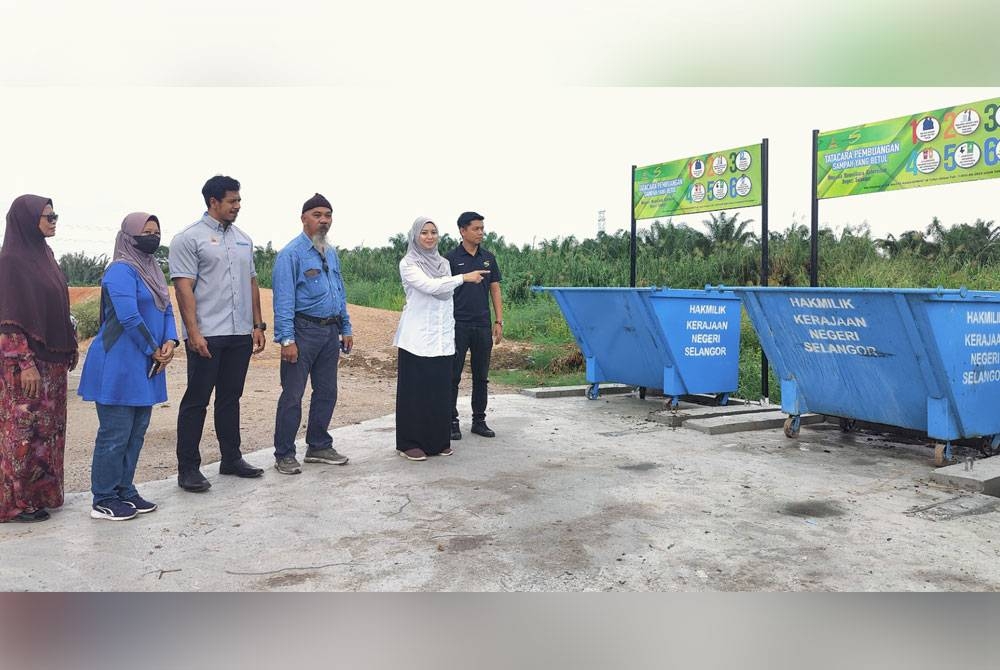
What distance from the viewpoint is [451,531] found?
12.9 ft

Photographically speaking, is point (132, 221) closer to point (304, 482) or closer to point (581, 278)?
point (304, 482)

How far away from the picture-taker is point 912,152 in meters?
6.70

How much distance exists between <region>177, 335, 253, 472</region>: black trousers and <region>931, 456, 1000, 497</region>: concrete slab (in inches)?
171

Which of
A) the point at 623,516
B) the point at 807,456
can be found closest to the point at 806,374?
the point at 807,456

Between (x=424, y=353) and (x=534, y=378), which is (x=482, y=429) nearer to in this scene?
(x=424, y=353)

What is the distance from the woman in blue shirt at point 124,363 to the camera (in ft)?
13.2

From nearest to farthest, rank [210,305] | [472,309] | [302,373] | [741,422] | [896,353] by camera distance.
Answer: [210,305] < [302,373] < [896,353] < [472,309] < [741,422]

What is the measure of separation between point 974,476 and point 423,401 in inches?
138

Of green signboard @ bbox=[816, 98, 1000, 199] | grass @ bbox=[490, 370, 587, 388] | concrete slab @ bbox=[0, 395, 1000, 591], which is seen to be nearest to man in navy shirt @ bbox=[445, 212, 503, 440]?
concrete slab @ bbox=[0, 395, 1000, 591]

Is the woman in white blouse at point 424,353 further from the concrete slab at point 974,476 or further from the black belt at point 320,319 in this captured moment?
the concrete slab at point 974,476

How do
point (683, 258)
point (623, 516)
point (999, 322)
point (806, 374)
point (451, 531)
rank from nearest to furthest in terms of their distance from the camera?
1. point (451, 531)
2. point (623, 516)
3. point (999, 322)
4. point (806, 374)
5. point (683, 258)

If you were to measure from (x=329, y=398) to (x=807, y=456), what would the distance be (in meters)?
3.48

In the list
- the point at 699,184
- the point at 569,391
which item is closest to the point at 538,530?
the point at 569,391

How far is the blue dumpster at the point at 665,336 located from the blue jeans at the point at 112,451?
15.4ft
